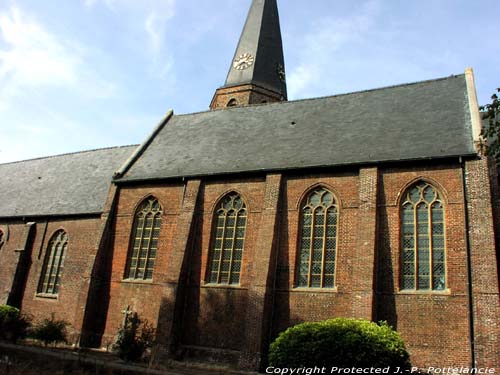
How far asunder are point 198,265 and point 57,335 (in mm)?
5783

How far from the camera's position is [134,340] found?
14547 millimetres

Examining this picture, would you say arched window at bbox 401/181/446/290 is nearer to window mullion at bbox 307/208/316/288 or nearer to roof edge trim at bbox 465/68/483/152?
roof edge trim at bbox 465/68/483/152

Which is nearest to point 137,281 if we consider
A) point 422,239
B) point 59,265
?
point 59,265

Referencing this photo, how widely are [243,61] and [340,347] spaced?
24.3m

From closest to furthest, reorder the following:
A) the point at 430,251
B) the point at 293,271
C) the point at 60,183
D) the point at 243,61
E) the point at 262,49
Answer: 1. the point at 430,251
2. the point at 293,271
3. the point at 60,183
4. the point at 243,61
5. the point at 262,49

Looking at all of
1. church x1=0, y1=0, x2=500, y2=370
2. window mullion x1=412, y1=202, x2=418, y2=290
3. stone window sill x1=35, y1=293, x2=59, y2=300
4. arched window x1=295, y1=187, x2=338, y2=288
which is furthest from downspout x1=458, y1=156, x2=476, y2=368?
stone window sill x1=35, y1=293, x2=59, y2=300

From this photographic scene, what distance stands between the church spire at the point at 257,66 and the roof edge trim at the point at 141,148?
23.3 feet

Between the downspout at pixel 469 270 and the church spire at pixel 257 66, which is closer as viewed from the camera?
the downspout at pixel 469 270

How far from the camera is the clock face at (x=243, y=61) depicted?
103 feet

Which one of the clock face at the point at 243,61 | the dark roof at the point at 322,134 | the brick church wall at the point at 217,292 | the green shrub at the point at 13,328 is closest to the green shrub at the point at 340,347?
the brick church wall at the point at 217,292

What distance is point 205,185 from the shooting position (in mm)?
18016

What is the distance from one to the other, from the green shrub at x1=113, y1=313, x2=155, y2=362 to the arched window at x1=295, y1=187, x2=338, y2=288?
5385 mm

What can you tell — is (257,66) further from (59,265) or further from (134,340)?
(134,340)

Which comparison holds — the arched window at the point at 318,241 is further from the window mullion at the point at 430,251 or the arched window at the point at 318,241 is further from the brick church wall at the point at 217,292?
the window mullion at the point at 430,251
